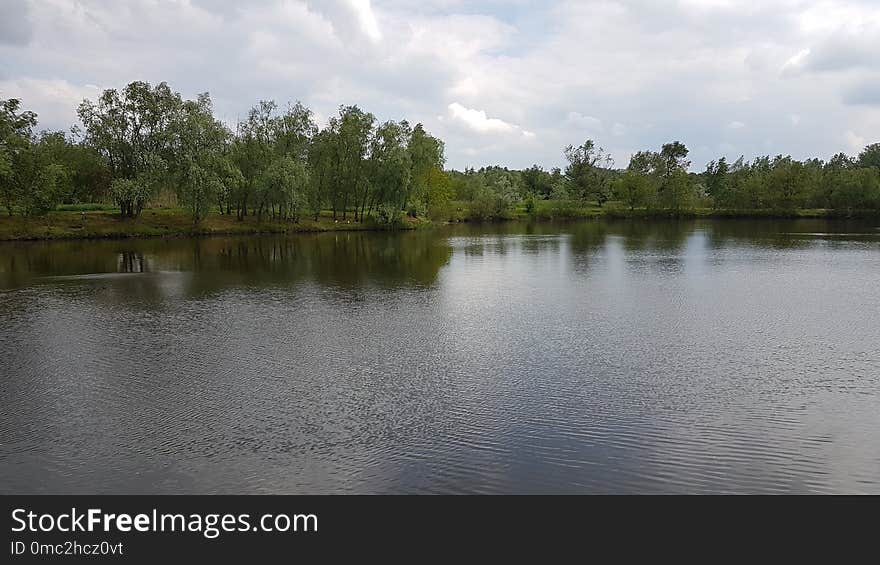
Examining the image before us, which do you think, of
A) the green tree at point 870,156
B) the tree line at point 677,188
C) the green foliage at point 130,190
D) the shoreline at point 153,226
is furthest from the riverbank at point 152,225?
the green tree at point 870,156

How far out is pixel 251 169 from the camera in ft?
220

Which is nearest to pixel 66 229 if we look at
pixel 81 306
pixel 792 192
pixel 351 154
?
pixel 351 154

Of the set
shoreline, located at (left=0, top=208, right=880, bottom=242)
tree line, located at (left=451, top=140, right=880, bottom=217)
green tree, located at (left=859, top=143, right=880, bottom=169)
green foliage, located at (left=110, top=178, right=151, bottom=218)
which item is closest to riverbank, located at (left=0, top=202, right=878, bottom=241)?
shoreline, located at (left=0, top=208, right=880, bottom=242)

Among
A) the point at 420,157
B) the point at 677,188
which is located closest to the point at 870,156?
the point at 677,188

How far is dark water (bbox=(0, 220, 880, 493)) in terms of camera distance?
958 cm

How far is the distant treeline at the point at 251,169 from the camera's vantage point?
58144 millimetres

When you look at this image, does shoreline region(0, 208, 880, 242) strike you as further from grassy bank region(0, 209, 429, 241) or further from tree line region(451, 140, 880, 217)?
tree line region(451, 140, 880, 217)

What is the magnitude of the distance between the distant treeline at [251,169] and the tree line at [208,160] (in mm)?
125

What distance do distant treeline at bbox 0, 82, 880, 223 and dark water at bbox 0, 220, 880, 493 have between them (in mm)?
31354

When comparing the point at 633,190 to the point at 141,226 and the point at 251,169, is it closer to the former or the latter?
the point at 251,169

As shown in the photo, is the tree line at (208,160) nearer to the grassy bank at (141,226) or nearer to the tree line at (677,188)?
the grassy bank at (141,226)

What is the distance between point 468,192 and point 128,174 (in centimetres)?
6143

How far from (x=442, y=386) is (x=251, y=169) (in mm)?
59170
